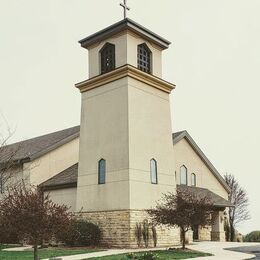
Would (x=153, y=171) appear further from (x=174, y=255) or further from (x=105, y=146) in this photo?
(x=174, y=255)

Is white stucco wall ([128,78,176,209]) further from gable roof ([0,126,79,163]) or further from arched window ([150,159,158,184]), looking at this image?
gable roof ([0,126,79,163])

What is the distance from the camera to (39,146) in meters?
37.5

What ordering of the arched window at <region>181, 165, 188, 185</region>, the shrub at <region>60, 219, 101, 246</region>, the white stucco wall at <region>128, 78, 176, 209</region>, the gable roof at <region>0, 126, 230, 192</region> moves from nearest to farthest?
the shrub at <region>60, 219, 101, 246</region> → the white stucco wall at <region>128, 78, 176, 209</region> → the gable roof at <region>0, 126, 230, 192</region> → the arched window at <region>181, 165, 188, 185</region>

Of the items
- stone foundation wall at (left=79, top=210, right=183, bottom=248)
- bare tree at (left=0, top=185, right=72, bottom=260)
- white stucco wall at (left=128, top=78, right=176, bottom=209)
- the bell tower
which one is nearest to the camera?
bare tree at (left=0, top=185, right=72, bottom=260)

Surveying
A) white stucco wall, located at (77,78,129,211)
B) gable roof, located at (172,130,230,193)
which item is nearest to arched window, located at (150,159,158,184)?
white stucco wall, located at (77,78,129,211)

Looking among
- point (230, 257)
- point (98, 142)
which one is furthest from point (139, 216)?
point (230, 257)

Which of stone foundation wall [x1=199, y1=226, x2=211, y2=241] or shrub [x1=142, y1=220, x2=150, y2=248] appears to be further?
stone foundation wall [x1=199, y1=226, x2=211, y2=241]

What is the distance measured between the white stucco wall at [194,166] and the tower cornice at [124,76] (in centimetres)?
706

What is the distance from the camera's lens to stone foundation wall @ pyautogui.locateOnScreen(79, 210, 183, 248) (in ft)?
86.7

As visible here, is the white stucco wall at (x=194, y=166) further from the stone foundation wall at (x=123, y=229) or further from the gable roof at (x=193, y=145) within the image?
the stone foundation wall at (x=123, y=229)

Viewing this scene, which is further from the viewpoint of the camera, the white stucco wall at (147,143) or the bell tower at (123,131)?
the white stucco wall at (147,143)

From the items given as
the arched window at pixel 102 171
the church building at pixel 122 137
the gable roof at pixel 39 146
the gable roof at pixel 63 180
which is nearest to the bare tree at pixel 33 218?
the church building at pixel 122 137

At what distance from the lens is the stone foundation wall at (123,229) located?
26.4 meters

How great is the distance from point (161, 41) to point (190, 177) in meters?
11.9
